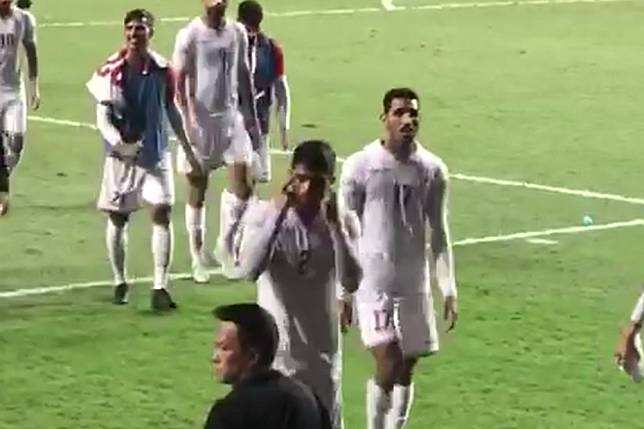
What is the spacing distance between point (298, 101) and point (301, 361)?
17355 millimetres

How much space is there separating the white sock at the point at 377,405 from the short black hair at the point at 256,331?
12.1 ft

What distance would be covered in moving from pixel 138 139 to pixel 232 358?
780 centimetres

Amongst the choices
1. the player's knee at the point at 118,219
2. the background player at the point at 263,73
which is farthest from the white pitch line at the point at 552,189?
the player's knee at the point at 118,219

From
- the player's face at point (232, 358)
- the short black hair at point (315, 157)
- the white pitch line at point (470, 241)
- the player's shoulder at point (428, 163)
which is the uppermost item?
the short black hair at point (315, 157)

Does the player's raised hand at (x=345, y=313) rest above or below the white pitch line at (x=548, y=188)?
above

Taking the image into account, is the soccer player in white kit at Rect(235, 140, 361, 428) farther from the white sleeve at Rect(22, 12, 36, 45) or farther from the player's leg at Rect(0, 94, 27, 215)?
the player's leg at Rect(0, 94, 27, 215)

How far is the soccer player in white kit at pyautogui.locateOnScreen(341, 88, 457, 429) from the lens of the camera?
1123 cm

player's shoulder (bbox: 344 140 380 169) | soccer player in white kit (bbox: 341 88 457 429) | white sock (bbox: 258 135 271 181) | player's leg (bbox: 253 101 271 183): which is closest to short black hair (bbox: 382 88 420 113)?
soccer player in white kit (bbox: 341 88 457 429)

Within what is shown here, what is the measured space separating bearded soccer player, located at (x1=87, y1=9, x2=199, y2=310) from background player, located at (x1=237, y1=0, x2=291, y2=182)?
2.30m

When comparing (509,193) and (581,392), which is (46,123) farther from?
(581,392)

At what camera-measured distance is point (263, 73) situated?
1819cm

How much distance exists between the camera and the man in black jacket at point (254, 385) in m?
7.46

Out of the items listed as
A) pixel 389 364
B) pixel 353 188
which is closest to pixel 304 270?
pixel 353 188

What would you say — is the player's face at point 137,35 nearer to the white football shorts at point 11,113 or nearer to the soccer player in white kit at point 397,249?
the soccer player in white kit at point 397,249
